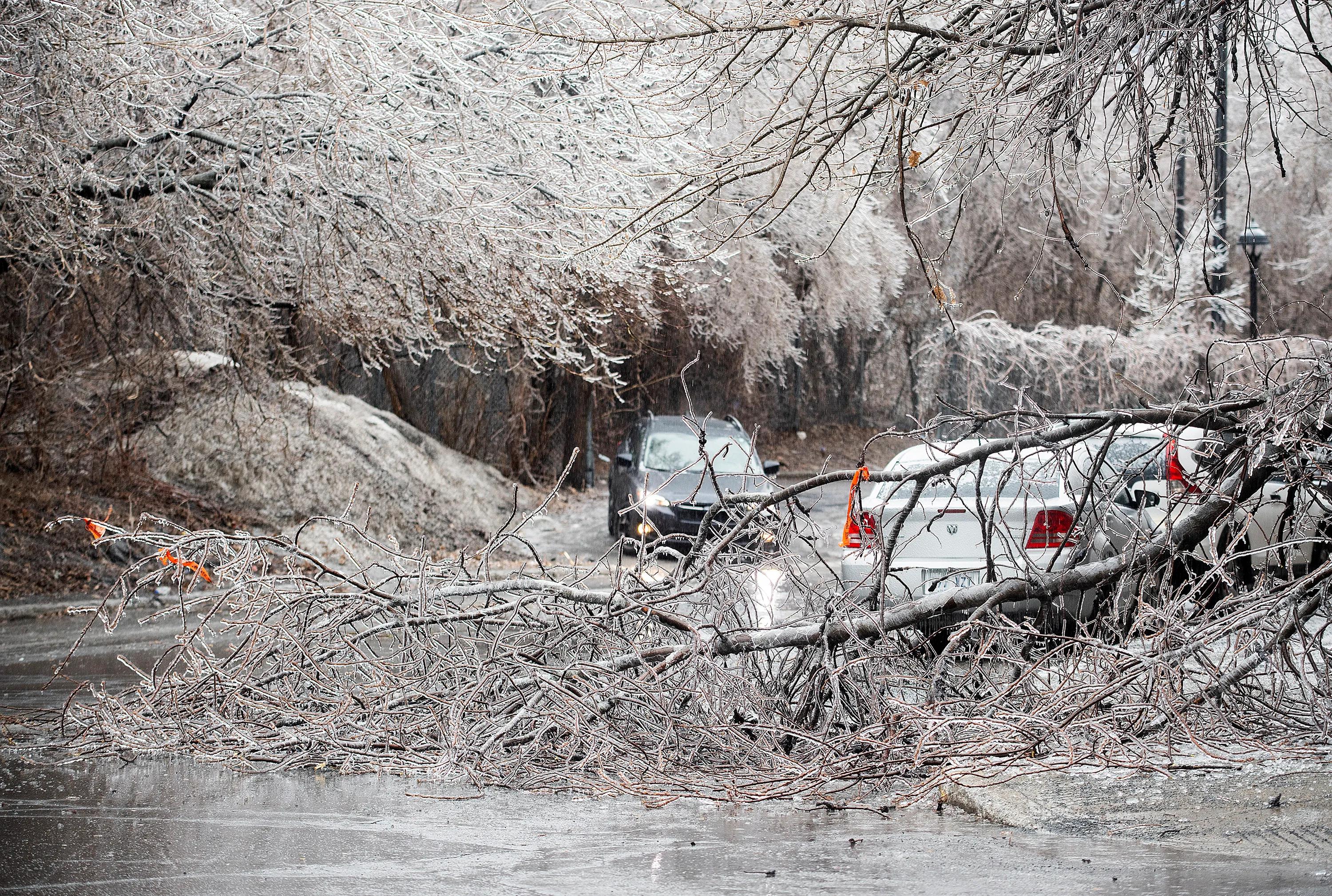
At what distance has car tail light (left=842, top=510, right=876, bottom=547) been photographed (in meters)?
6.83

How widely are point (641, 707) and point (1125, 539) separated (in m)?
3.51

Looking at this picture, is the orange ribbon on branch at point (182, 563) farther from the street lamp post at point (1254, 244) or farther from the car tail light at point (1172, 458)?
the street lamp post at point (1254, 244)

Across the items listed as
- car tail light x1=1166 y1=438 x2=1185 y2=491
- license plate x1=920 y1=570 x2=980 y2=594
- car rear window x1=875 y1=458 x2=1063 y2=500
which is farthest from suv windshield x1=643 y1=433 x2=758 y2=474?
car tail light x1=1166 y1=438 x2=1185 y2=491

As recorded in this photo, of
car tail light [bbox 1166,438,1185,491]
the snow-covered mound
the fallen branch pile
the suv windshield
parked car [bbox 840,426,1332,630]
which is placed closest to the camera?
the fallen branch pile

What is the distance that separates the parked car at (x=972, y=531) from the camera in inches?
A: 268

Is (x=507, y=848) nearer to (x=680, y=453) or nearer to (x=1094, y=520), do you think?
(x=1094, y=520)

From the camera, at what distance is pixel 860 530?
6723 mm

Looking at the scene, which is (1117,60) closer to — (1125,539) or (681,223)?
(1125,539)

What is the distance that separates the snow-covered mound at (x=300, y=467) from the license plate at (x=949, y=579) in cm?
978

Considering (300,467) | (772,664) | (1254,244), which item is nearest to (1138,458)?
(772,664)

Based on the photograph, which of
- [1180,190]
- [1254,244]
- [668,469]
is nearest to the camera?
[1254,244]

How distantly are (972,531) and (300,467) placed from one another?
12200mm

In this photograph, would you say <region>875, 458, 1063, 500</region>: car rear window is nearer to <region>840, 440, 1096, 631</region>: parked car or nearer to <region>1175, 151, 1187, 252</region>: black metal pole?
<region>840, 440, 1096, 631</region>: parked car

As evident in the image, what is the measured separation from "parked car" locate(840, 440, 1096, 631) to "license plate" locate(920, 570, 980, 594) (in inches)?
0.7
